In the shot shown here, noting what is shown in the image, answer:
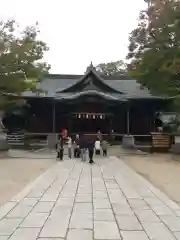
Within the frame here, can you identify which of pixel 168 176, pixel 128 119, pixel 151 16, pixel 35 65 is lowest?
pixel 168 176

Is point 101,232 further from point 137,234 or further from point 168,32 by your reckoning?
point 168,32

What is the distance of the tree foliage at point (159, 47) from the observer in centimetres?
2333

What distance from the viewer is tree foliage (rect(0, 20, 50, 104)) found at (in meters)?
24.8

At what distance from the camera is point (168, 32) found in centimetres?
2389

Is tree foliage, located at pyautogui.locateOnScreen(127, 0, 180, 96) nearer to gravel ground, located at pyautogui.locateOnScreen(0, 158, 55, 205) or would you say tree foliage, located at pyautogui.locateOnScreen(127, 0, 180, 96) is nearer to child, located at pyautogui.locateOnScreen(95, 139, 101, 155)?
child, located at pyautogui.locateOnScreen(95, 139, 101, 155)

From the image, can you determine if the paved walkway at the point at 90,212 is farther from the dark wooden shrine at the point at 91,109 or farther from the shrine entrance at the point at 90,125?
the shrine entrance at the point at 90,125

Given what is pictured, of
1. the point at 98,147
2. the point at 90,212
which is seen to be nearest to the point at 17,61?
the point at 98,147

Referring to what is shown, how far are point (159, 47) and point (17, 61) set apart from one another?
9357 mm

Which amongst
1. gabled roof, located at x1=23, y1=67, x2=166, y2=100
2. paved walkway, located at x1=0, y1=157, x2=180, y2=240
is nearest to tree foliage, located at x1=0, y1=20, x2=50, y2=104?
gabled roof, located at x1=23, y1=67, x2=166, y2=100

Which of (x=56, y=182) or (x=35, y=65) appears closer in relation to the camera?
(x=56, y=182)

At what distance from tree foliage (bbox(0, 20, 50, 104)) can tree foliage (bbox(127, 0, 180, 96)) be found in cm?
690

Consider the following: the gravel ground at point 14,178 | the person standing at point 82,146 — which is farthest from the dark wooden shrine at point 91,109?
the gravel ground at point 14,178

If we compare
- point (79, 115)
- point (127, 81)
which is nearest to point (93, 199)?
point (79, 115)

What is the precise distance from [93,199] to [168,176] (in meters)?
6.26
